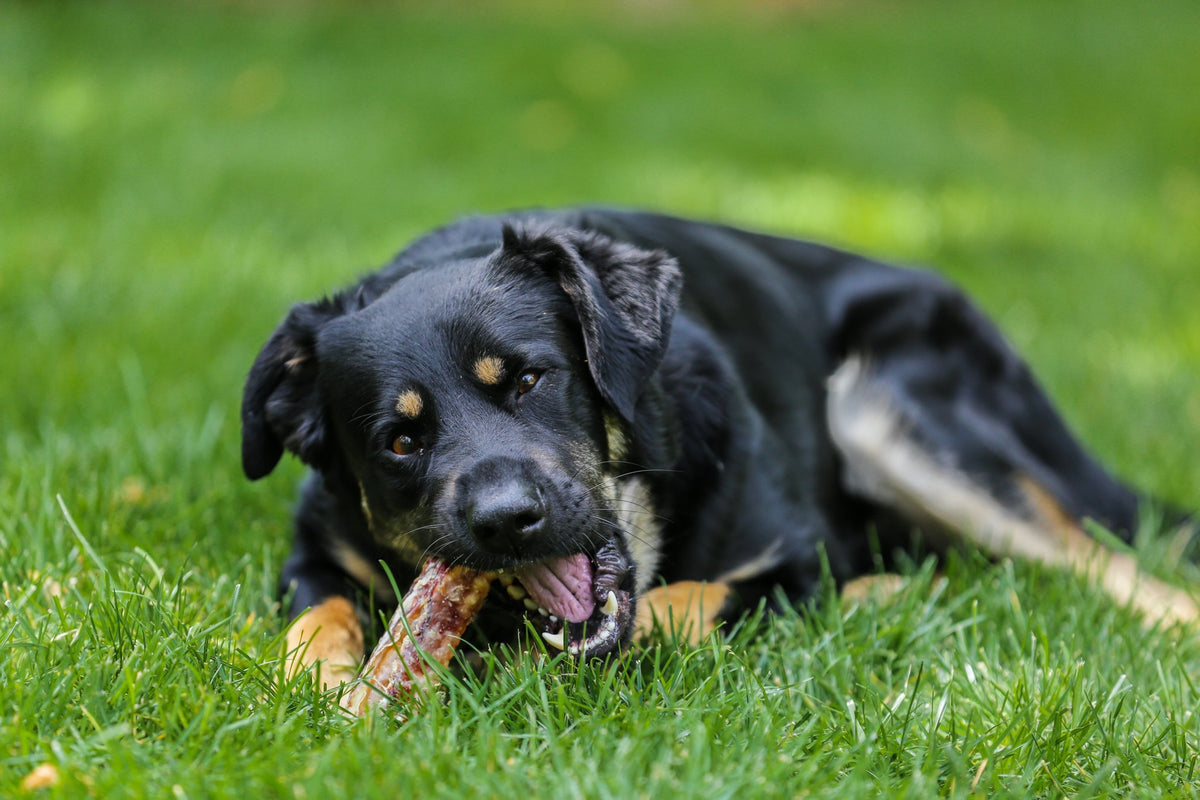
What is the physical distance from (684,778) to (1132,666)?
1.41m

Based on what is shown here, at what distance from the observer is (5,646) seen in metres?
2.43

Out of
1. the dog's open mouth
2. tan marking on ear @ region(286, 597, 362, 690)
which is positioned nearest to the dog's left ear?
the dog's open mouth

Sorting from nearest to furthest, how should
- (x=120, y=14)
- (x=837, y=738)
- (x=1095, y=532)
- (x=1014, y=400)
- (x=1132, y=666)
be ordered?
(x=837, y=738) → (x=1132, y=666) → (x=1095, y=532) → (x=1014, y=400) → (x=120, y=14)

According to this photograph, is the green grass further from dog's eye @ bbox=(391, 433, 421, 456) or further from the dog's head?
dog's eye @ bbox=(391, 433, 421, 456)

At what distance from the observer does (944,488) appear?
4.00 metres

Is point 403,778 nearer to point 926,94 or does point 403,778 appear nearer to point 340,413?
point 340,413

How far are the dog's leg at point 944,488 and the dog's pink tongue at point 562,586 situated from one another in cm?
162

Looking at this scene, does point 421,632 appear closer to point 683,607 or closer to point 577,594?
point 577,594

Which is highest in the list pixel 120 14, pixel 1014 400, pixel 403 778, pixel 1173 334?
pixel 120 14

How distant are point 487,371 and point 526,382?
0.35ft

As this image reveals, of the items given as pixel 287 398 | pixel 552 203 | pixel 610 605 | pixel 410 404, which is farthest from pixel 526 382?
pixel 552 203

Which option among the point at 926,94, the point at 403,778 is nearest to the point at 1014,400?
the point at 403,778

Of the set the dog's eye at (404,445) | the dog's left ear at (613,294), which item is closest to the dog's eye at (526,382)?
the dog's left ear at (613,294)

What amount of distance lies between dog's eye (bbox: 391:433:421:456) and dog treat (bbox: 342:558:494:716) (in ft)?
0.89
